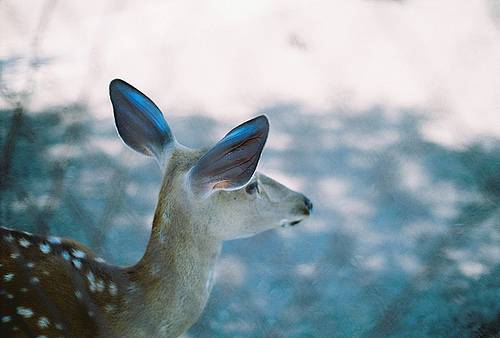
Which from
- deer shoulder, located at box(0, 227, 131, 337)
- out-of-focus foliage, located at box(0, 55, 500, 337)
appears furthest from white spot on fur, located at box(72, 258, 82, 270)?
out-of-focus foliage, located at box(0, 55, 500, 337)

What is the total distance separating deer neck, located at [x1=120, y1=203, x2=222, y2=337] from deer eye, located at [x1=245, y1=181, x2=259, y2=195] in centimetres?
20

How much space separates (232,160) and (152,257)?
14.8 inches

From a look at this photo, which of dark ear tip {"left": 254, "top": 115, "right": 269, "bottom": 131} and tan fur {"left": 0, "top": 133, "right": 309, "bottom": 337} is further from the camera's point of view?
tan fur {"left": 0, "top": 133, "right": 309, "bottom": 337}

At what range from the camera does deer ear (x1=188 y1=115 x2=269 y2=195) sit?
5.49 ft

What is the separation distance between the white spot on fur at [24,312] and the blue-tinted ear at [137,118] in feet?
1.85

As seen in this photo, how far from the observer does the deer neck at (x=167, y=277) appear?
1.84m

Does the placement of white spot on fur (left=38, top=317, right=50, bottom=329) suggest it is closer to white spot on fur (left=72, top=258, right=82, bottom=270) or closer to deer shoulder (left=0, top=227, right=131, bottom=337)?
deer shoulder (left=0, top=227, right=131, bottom=337)

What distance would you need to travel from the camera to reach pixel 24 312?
1.71m

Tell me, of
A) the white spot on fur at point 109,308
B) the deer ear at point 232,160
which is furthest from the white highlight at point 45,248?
the deer ear at point 232,160

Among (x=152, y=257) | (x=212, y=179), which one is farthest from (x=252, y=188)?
(x=152, y=257)

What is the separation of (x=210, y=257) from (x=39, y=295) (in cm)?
48

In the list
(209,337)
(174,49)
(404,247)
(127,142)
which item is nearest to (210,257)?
(127,142)

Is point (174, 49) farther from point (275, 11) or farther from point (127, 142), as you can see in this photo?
point (127, 142)

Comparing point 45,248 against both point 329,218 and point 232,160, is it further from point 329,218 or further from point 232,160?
point 329,218
